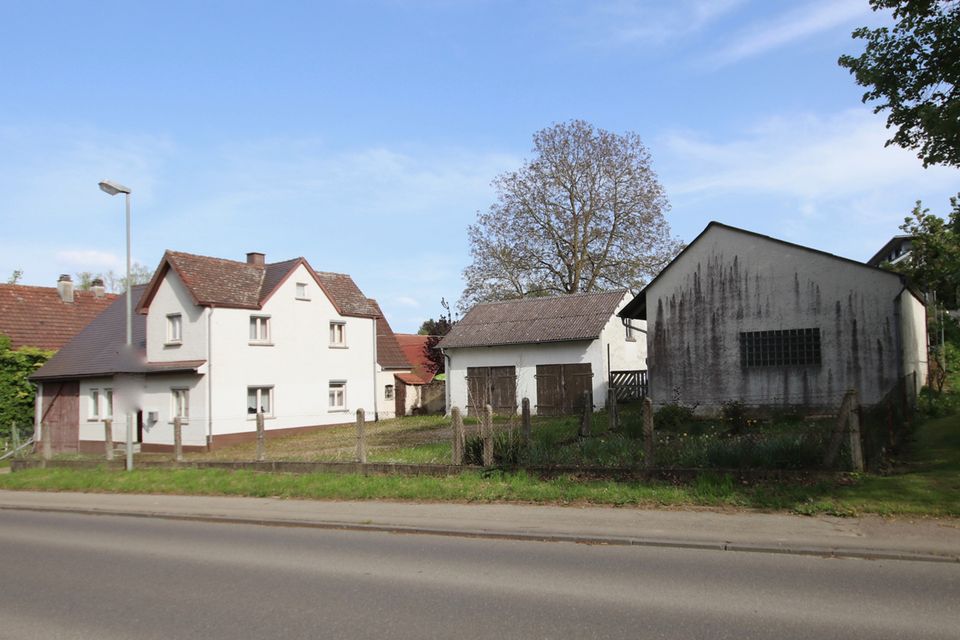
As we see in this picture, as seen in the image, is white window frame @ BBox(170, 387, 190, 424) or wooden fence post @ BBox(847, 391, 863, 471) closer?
wooden fence post @ BBox(847, 391, 863, 471)

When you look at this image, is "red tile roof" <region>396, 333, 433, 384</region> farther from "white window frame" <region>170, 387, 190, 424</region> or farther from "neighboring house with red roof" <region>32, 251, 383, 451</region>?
"white window frame" <region>170, 387, 190, 424</region>

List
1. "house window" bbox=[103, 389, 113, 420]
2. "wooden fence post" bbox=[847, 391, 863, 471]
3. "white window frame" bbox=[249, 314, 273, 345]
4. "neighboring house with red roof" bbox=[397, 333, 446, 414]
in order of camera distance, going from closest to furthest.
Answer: "wooden fence post" bbox=[847, 391, 863, 471]
"white window frame" bbox=[249, 314, 273, 345]
"house window" bbox=[103, 389, 113, 420]
"neighboring house with red roof" bbox=[397, 333, 446, 414]

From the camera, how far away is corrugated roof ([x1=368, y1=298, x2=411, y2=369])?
37.7 metres

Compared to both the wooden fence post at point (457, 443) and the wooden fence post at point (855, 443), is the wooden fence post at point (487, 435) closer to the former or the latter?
the wooden fence post at point (457, 443)

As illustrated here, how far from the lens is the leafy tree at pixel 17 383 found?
32719 mm

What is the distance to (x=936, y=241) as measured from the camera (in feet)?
126

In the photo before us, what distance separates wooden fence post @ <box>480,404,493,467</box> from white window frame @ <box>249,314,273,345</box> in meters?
18.8

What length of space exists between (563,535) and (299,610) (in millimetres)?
4096

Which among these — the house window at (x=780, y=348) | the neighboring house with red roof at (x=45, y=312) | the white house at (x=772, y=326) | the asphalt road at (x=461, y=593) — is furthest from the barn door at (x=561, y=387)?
the neighboring house with red roof at (x=45, y=312)

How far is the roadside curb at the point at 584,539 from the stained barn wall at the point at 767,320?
46.7 feet

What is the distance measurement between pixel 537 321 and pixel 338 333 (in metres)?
9.18

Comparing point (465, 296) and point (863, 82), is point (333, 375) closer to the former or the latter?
point (465, 296)

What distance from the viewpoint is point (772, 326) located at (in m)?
22.5

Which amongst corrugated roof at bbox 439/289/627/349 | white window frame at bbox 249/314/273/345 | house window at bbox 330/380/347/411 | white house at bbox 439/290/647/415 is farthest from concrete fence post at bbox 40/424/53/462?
corrugated roof at bbox 439/289/627/349
